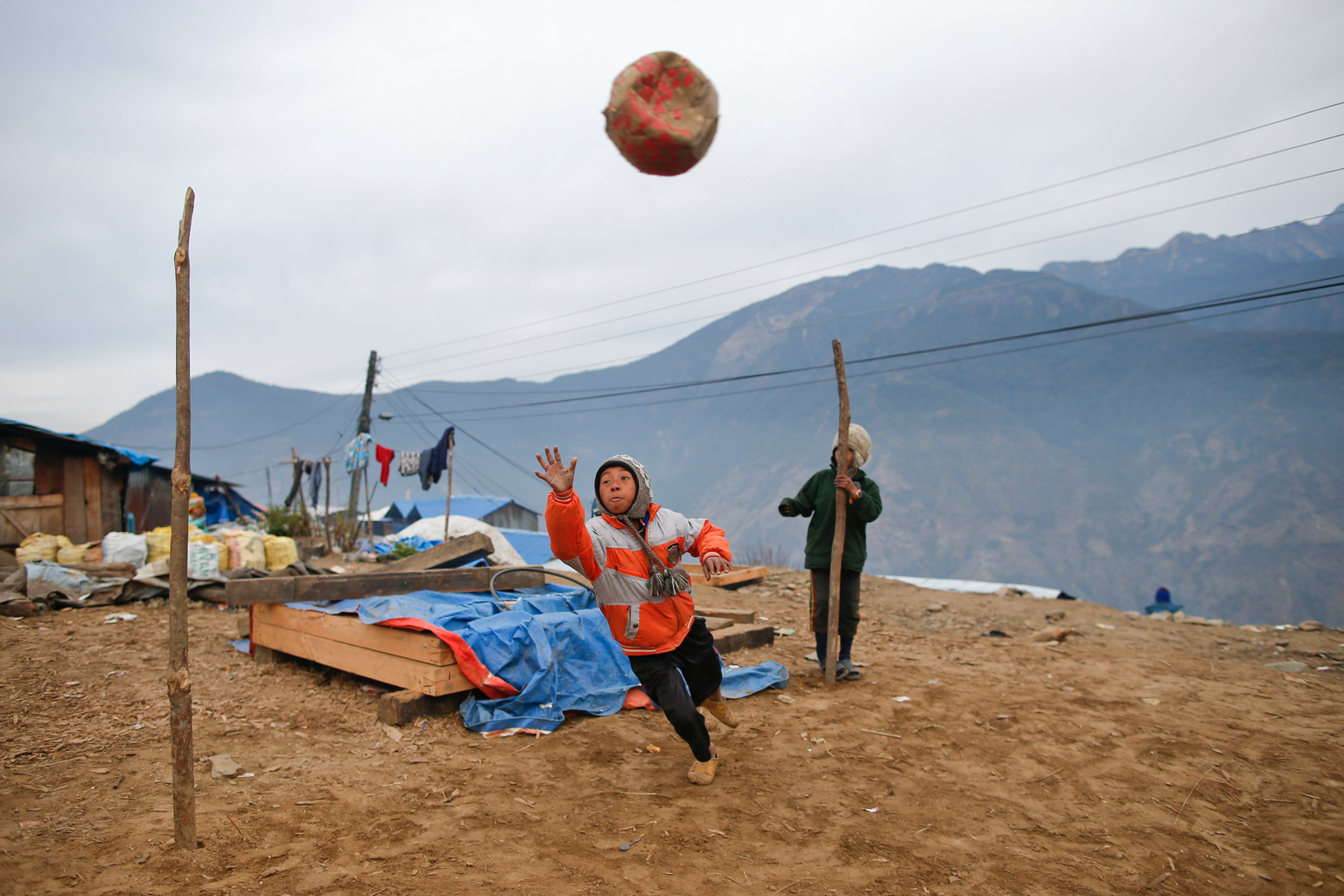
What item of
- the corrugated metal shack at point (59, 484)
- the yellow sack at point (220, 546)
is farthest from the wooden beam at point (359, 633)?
the corrugated metal shack at point (59, 484)

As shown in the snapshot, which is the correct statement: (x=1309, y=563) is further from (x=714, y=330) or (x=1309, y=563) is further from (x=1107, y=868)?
(x=714, y=330)

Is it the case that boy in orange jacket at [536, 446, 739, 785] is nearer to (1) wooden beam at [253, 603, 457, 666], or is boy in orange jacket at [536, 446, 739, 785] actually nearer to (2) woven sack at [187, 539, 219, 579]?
(1) wooden beam at [253, 603, 457, 666]

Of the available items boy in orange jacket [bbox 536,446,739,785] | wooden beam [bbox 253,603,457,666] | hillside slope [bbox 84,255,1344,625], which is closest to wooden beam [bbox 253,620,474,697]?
wooden beam [bbox 253,603,457,666]

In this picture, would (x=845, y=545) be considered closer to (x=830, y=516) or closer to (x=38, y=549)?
(x=830, y=516)

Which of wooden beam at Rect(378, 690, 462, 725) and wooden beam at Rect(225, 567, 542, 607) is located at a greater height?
wooden beam at Rect(225, 567, 542, 607)

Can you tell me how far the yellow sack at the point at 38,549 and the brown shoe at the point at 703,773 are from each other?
11.4 m

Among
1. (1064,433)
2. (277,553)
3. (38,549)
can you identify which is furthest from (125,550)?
(1064,433)

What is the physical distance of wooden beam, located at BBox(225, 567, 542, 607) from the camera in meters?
4.80

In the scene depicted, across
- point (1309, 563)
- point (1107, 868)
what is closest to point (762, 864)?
point (1107, 868)

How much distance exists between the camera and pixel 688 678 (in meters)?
3.54

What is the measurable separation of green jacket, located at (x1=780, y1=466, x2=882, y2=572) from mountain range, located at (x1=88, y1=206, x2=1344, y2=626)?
1016 inches

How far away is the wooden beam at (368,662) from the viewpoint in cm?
409

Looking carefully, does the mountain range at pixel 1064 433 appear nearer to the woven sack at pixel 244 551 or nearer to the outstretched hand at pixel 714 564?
the woven sack at pixel 244 551

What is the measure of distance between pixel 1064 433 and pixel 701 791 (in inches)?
4580
